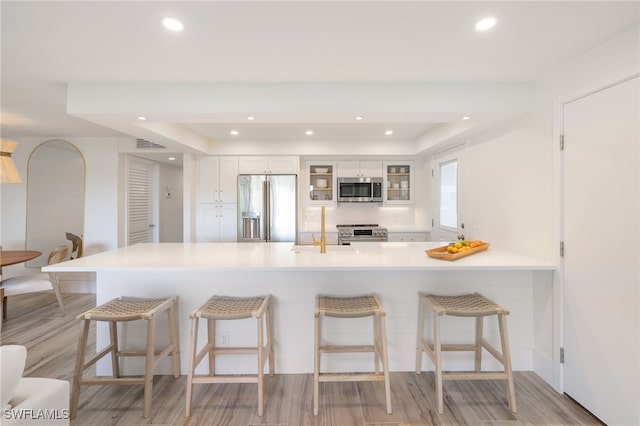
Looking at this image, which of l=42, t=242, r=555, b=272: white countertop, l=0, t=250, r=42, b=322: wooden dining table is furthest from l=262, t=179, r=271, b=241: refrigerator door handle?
l=0, t=250, r=42, b=322: wooden dining table

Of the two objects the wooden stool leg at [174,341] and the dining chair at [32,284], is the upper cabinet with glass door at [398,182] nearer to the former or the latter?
the wooden stool leg at [174,341]

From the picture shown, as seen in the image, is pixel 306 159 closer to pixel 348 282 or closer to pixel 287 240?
pixel 287 240

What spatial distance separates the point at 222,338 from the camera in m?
2.27

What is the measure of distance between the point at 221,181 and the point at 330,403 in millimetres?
3514

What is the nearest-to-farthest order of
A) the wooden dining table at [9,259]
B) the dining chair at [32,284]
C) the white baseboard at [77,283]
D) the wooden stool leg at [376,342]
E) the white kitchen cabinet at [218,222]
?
1. the wooden stool leg at [376,342]
2. the wooden dining table at [9,259]
3. the dining chair at [32,284]
4. the white baseboard at [77,283]
5. the white kitchen cabinet at [218,222]

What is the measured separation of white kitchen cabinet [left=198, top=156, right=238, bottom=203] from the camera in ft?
14.8

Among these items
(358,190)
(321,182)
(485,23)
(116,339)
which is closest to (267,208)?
(321,182)

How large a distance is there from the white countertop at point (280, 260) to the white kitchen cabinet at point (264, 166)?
1962mm

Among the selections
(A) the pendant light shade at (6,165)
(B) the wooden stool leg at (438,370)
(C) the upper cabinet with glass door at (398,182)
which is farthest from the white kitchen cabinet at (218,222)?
(B) the wooden stool leg at (438,370)

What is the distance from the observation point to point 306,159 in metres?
4.87

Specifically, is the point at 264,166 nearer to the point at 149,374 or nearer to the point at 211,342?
the point at 211,342

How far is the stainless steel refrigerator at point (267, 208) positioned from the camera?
4383 millimetres

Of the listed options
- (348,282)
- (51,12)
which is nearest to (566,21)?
(348,282)

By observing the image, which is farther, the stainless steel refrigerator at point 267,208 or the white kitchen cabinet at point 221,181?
the white kitchen cabinet at point 221,181
